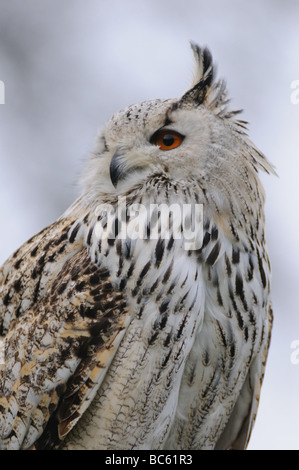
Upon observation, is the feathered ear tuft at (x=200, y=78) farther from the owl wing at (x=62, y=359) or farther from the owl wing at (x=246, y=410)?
the owl wing at (x=246, y=410)

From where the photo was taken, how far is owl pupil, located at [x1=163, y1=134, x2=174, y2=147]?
10.4 ft

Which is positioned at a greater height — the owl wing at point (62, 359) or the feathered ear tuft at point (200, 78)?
the feathered ear tuft at point (200, 78)

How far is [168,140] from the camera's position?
10.4ft

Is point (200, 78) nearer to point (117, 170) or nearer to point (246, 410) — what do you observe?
point (117, 170)

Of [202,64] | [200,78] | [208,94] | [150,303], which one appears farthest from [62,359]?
[202,64]

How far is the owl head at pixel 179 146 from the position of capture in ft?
10.2

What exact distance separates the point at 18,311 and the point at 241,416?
1126 millimetres

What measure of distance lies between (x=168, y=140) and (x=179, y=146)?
7 centimetres

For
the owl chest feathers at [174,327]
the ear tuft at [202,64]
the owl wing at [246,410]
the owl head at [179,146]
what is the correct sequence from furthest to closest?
the ear tuft at [202,64], the owl wing at [246,410], the owl head at [179,146], the owl chest feathers at [174,327]

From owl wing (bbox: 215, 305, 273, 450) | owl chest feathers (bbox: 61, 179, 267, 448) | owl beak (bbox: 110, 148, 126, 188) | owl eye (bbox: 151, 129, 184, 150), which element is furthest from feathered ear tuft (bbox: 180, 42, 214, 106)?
owl wing (bbox: 215, 305, 273, 450)

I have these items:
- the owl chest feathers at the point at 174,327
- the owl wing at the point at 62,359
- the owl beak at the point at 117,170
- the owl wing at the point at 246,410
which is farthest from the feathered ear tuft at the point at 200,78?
the owl wing at the point at 246,410

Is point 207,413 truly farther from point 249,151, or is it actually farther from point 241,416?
point 249,151

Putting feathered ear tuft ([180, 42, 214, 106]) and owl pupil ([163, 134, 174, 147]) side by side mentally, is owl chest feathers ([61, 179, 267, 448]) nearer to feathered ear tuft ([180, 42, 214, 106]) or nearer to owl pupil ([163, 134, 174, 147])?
owl pupil ([163, 134, 174, 147])

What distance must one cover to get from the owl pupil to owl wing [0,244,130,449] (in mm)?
618
